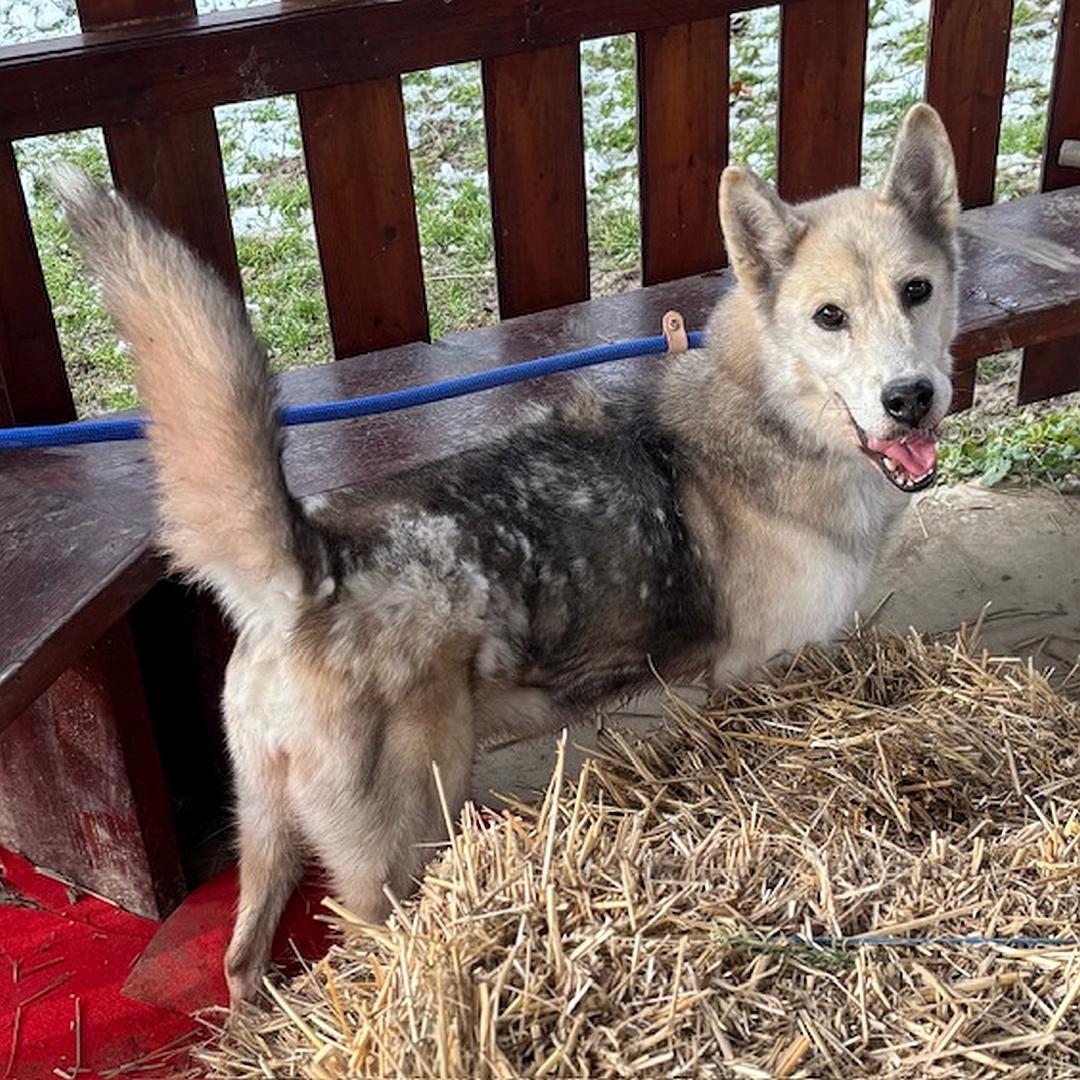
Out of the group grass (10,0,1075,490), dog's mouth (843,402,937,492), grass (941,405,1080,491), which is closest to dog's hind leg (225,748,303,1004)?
dog's mouth (843,402,937,492)

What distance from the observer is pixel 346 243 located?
413cm

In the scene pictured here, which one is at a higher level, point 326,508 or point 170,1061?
point 326,508

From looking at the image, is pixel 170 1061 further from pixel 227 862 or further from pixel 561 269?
pixel 561 269

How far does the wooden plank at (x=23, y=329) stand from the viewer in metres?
3.63

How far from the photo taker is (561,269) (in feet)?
14.7

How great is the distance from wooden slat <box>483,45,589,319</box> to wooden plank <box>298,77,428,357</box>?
31cm

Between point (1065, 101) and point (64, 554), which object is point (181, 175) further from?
point (1065, 101)

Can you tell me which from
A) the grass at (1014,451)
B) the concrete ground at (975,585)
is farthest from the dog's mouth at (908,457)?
the grass at (1014,451)

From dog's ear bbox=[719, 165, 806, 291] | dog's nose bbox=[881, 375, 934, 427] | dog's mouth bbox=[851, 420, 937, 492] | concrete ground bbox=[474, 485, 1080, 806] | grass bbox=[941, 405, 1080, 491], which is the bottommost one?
concrete ground bbox=[474, 485, 1080, 806]

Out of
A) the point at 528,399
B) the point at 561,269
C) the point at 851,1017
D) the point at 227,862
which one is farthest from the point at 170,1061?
the point at 561,269

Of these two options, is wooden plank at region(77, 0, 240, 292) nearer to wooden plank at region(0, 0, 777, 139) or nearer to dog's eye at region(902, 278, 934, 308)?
wooden plank at region(0, 0, 777, 139)

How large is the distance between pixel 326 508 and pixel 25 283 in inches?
60.5

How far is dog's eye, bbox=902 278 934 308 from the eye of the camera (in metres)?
2.98

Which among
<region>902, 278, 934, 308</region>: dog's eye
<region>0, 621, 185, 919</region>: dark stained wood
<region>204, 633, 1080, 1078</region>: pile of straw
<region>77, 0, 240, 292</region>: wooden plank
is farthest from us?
<region>77, 0, 240, 292</region>: wooden plank
